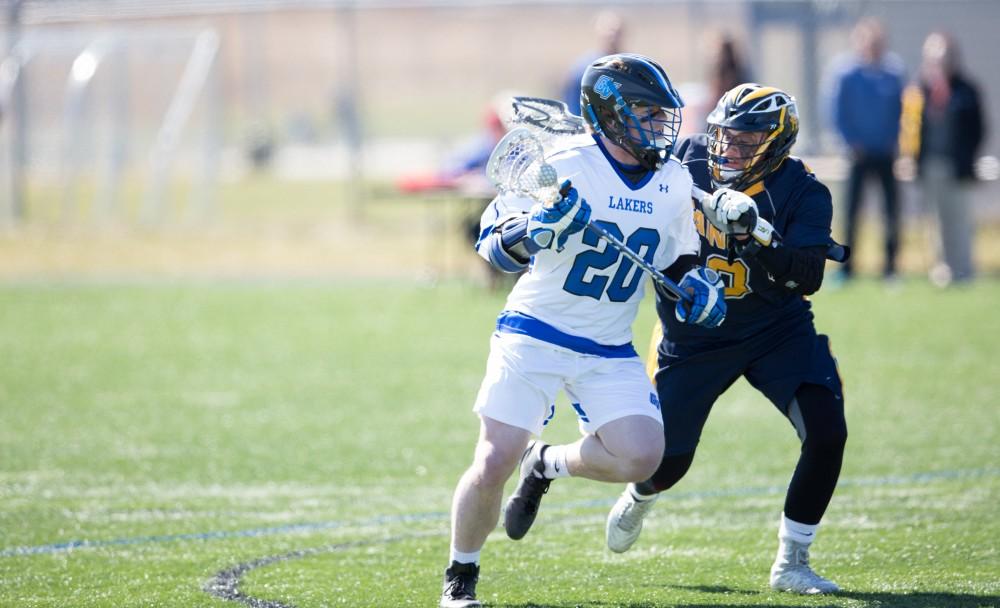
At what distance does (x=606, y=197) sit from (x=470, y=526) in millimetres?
1318

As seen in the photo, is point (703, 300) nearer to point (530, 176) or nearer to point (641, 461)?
point (641, 461)

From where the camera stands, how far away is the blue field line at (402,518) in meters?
6.09

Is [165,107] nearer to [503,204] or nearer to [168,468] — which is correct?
[168,468]

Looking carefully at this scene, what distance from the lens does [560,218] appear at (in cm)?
486

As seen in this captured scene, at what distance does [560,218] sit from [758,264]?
3.43ft

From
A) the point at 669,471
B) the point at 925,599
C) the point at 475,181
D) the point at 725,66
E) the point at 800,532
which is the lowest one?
the point at 925,599

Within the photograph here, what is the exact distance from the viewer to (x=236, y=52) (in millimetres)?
21312

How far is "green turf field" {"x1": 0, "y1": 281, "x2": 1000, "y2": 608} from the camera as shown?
551 centimetres

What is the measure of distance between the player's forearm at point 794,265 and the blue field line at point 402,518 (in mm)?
2041

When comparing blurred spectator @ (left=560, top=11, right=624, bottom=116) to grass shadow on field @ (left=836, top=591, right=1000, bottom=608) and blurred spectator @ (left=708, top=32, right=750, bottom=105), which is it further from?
grass shadow on field @ (left=836, top=591, right=1000, bottom=608)

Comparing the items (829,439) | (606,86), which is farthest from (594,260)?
(829,439)

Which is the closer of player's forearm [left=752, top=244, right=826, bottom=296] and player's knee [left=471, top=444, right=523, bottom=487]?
player's knee [left=471, top=444, right=523, bottom=487]

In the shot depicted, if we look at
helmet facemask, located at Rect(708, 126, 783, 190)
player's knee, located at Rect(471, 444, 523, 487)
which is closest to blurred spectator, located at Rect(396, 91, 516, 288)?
helmet facemask, located at Rect(708, 126, 783, 190)

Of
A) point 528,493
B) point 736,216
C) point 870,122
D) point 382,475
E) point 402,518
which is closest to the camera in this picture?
point 736,216
